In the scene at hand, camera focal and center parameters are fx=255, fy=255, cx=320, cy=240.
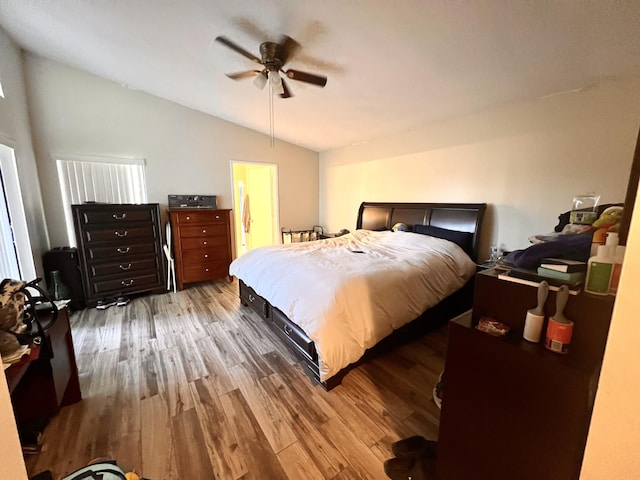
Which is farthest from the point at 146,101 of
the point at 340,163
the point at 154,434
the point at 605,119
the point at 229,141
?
the point at 605,119

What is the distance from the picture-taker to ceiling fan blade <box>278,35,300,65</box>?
2035 millimetres

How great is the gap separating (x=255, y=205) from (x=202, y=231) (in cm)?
204

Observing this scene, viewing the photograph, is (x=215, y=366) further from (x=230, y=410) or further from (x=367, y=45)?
(x=367, y=45)

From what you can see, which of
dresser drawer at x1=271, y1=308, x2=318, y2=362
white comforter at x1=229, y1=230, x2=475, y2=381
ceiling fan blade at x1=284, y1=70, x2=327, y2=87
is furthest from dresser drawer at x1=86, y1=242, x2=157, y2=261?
ceiling fan blade at x1=284, y1=70, x2=327, y2=87

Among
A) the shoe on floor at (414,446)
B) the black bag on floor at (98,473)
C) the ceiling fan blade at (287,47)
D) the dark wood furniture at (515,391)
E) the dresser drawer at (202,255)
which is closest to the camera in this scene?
the dark wood furniture at (515,391)

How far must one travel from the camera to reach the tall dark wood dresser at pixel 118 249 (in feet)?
10.3

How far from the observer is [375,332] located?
74.4 inches

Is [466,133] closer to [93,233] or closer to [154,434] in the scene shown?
[154,434]

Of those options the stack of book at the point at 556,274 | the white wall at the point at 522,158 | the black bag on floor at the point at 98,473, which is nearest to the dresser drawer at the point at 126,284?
the black bag on floor at the point at 98,473

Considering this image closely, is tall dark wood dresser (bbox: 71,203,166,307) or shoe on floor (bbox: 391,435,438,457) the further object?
tall dark wood dresser (bbox: 71,203,166,307)

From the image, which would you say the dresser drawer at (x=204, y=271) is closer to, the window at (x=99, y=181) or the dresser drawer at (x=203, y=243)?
the dresser drawer at (x=203, y=243)

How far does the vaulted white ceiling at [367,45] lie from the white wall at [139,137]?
0.26m

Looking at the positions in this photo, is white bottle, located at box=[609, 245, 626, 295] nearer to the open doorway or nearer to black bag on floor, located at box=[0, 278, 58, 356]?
black bag on floor, located at box=[0, 278, 58, 356]

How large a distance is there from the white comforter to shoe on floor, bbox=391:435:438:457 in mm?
527
